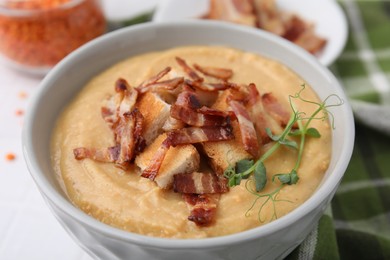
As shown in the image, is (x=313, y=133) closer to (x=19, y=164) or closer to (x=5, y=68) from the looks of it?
(x=19, y=164)

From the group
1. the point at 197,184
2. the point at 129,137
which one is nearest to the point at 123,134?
the point at 129,137

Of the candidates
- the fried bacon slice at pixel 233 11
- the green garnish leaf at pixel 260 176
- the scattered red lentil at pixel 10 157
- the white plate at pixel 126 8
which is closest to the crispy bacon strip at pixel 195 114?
the green garnish leaf at pixel 260 176

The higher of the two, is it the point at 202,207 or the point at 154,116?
the point at 154,116

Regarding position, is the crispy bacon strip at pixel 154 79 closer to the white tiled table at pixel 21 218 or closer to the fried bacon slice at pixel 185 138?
the fried bacon slice at pixel 185 138

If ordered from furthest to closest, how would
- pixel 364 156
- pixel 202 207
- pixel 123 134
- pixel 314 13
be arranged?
pixel 314 13, pixel 364 156, pixel 123 134, pixel 202 207

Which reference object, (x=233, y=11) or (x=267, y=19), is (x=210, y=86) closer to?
(x=233, y=11)

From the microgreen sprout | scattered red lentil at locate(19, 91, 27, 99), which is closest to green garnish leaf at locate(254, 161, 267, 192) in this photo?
the microgreen sprout

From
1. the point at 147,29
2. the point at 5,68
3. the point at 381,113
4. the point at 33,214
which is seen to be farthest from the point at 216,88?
the point at 5,68
